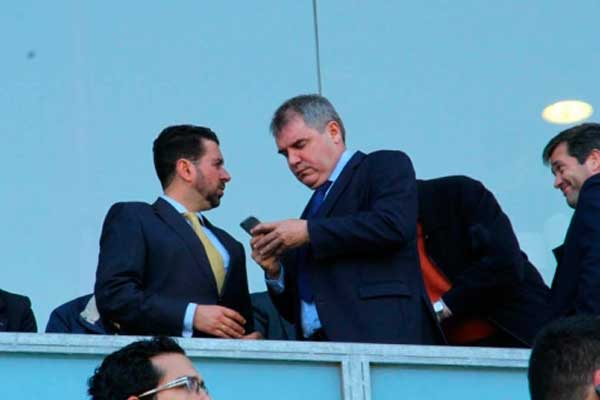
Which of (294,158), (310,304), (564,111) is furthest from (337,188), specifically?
(564,111)

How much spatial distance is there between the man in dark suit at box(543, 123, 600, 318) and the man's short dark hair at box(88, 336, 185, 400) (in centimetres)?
195

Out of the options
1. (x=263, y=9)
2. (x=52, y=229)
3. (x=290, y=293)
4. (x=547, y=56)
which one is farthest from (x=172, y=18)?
(x=290, y=293)

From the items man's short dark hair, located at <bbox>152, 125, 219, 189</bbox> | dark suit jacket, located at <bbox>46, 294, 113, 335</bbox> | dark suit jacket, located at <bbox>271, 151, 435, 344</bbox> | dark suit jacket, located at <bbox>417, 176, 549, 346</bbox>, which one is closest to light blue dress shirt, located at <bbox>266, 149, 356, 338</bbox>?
dark suit jacket, located at <bbox>271, 151, 435, 344</bbox>

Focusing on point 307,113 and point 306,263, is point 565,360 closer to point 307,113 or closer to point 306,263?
point 306,263

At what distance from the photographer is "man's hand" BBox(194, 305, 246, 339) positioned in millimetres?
6965

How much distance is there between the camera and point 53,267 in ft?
33.6

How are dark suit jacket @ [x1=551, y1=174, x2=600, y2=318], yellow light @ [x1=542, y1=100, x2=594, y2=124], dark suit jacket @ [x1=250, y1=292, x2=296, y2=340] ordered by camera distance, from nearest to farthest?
1. dark suit jacket @ [x1=551, y1=174, x2=600, y2=318]
2. dark suit jacket @ [x1=250, y1=292, x2=296, y2=340]
3. yellow light @ [x1=542, y1=100, x2=594, y2=124]

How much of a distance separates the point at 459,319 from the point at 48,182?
3550mm

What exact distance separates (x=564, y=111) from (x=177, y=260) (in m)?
3.97

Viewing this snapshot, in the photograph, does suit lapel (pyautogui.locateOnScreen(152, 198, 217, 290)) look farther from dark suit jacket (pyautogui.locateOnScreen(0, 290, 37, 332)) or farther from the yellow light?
the yellow light

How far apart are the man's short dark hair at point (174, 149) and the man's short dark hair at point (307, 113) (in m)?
0.38

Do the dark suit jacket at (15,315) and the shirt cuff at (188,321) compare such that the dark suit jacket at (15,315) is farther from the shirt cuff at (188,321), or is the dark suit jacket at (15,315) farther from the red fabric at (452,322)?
the red fabric at (452,322)

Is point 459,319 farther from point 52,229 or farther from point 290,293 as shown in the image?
point 52,229

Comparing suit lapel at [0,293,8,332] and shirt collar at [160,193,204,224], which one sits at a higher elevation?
shirt collar at [160,193,204,224]
